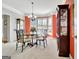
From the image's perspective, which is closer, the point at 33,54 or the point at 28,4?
the point at 33,54

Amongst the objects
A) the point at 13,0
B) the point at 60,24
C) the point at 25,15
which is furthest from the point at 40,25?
the point at 60,24

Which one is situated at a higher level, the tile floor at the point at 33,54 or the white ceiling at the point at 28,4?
the white ceiling at the point at 28,4

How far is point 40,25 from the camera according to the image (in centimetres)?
1653

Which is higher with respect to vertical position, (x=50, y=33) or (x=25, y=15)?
(x=25, y=15)

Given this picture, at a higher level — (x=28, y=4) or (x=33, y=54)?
(x=28, y=4)

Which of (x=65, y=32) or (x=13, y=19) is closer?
(x=65, y=32)

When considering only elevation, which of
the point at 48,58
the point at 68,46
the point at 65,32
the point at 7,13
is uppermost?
the point at 7,13

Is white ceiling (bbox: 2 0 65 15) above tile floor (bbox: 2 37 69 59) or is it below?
above

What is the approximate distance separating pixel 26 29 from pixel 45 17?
122 inches

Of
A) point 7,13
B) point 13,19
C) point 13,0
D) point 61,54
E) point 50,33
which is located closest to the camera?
point 61,54

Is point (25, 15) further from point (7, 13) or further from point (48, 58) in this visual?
point (48, 58)

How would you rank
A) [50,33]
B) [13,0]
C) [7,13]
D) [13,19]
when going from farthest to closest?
[50,33]
[13,19]
[7,13]
[13,0]

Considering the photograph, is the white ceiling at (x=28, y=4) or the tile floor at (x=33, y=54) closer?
the tile floor at (x=33, y=54)

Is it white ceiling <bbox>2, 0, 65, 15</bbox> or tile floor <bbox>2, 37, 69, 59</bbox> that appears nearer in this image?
tile floor <bbox>2, 37, 69, 59</bbox>
